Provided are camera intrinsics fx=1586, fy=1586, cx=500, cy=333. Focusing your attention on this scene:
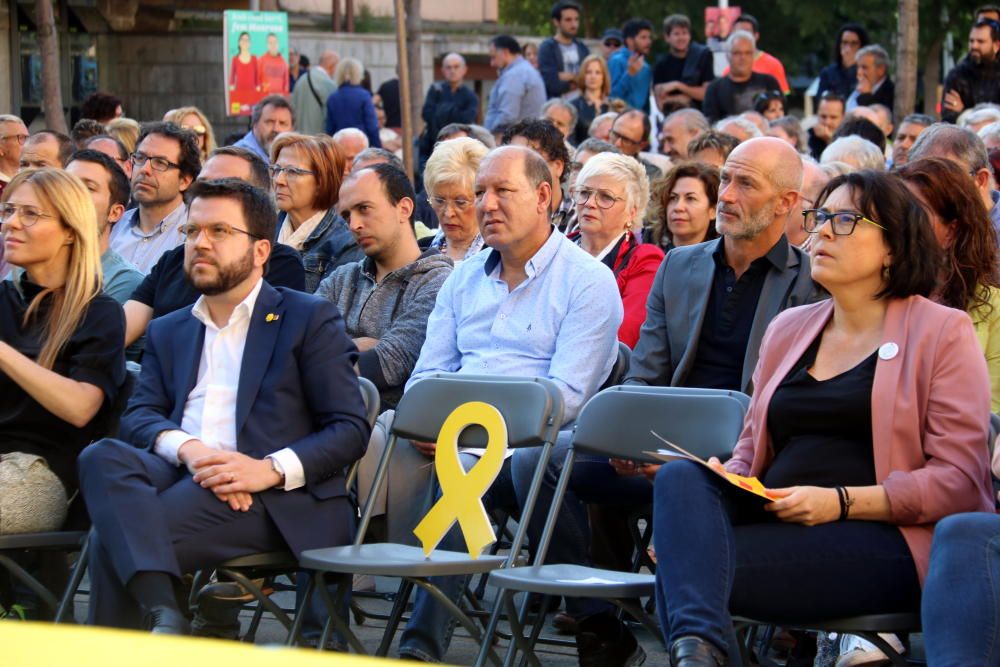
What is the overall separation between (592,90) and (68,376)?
9.55 m

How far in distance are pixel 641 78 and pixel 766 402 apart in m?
11.5

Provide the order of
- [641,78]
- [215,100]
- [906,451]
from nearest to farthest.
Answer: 1. [906,451]
2. [641,78]
3. [215,100]

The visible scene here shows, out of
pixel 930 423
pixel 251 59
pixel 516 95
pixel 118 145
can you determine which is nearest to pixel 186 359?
pixel 930 423

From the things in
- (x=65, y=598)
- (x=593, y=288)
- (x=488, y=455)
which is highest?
(x=593, y=288)

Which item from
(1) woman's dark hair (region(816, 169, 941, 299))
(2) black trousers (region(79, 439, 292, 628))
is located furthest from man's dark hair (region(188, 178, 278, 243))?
(1) woman's dark hair (region(816, 169, 941, 299))

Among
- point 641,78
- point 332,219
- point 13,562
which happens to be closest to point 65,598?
point 13,562

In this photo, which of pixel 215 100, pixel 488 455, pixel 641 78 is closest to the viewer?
pixel 488 455

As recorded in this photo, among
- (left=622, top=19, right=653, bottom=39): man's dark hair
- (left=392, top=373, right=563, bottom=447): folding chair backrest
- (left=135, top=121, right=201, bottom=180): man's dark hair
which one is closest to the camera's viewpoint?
(left=392, top=373, right=563, bottom=447): folding chair backrest

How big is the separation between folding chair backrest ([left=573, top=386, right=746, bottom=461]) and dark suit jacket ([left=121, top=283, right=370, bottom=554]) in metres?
0.78

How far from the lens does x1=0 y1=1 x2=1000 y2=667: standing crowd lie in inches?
167

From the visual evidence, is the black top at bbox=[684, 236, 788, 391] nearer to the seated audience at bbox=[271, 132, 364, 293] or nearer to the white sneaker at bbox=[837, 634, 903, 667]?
the white sneaker at bbox=[837, 634, 903, 667]

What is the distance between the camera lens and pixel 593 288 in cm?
586

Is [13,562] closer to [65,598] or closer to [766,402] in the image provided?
[65,598]

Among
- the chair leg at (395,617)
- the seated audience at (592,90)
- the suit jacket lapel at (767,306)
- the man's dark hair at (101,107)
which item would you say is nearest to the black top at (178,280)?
the chair leg at (395,617)
